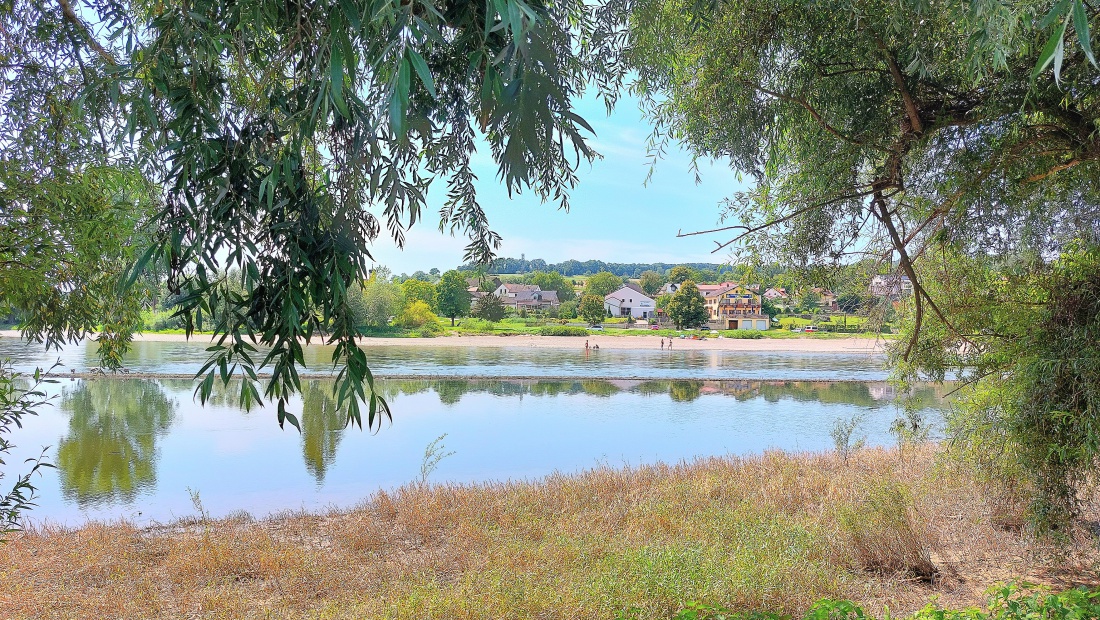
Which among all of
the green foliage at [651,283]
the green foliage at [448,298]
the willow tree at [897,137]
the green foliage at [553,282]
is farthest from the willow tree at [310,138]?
the green foliage at [651,283]

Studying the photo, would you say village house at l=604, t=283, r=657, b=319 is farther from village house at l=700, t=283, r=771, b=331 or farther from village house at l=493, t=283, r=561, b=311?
village house at l=493, t=283, r=561, b=311

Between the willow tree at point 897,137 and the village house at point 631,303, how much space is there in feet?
116

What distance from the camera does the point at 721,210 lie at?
4.28 metres

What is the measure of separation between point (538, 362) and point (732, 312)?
15.6 meters

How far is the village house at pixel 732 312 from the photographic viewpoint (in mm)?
34237

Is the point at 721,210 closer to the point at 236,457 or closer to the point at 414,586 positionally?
the point at 414,586

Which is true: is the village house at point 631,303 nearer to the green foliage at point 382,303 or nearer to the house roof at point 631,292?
the house roof at point 631,292

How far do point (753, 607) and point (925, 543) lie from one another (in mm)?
1857

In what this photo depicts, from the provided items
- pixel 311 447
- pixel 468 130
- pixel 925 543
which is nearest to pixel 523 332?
pixel 311 447

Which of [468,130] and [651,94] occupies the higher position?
[651,94]

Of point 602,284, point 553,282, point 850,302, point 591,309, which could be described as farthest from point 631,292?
point 850,302

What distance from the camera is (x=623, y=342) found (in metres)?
31.3

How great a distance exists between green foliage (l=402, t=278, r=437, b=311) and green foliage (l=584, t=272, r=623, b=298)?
9691 mm

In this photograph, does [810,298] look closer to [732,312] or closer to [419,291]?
[419,291]
